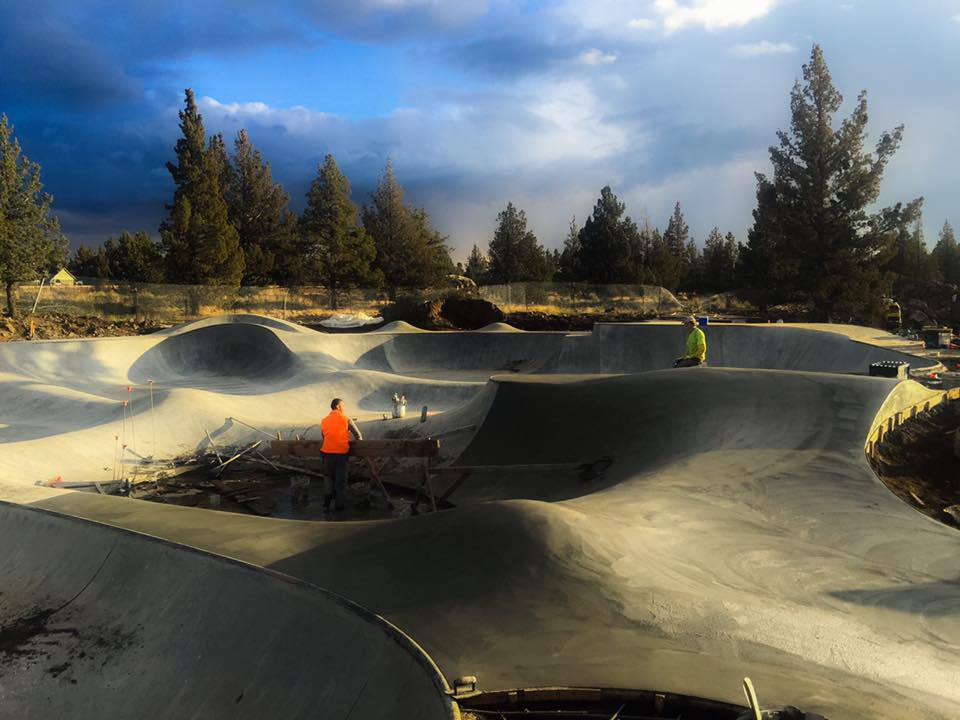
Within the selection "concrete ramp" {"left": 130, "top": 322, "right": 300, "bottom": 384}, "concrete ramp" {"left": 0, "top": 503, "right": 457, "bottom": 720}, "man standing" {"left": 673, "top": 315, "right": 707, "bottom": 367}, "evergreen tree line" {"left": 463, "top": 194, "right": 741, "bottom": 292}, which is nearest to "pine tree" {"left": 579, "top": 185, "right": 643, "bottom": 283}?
"evergreen tree line" {"left": 463, "top": 194, "right": 741, "bottom": 292}

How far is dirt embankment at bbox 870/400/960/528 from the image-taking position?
7.07 meters

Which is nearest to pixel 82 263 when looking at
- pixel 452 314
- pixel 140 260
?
pixel 140 260

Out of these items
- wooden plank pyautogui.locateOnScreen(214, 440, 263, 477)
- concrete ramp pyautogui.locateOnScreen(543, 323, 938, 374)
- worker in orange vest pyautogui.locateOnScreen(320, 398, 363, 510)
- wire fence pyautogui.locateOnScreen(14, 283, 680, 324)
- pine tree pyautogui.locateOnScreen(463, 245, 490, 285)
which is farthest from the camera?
pine tree pyautogui.locateOnScreen(463, 245, 490, 285)

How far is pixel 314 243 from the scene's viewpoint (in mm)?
47656

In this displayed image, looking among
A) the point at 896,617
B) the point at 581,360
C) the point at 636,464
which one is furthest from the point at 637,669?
the point at 581,360

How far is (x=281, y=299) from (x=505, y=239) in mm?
18729

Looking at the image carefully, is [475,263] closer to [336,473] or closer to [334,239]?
[334,239]

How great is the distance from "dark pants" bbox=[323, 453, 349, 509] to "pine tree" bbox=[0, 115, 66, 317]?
2812cm

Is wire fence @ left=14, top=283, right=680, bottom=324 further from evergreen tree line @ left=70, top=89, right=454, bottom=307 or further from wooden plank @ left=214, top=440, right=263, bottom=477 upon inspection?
wooden plank @ left=214, top=440, right=263, bottom=477

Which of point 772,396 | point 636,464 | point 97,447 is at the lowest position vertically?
point 97,447

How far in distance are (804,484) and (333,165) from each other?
4579 cm

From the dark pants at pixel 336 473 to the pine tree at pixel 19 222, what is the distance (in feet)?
92.2

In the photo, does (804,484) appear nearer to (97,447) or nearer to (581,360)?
(97,447)

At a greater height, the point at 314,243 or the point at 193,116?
the point at 193,116
